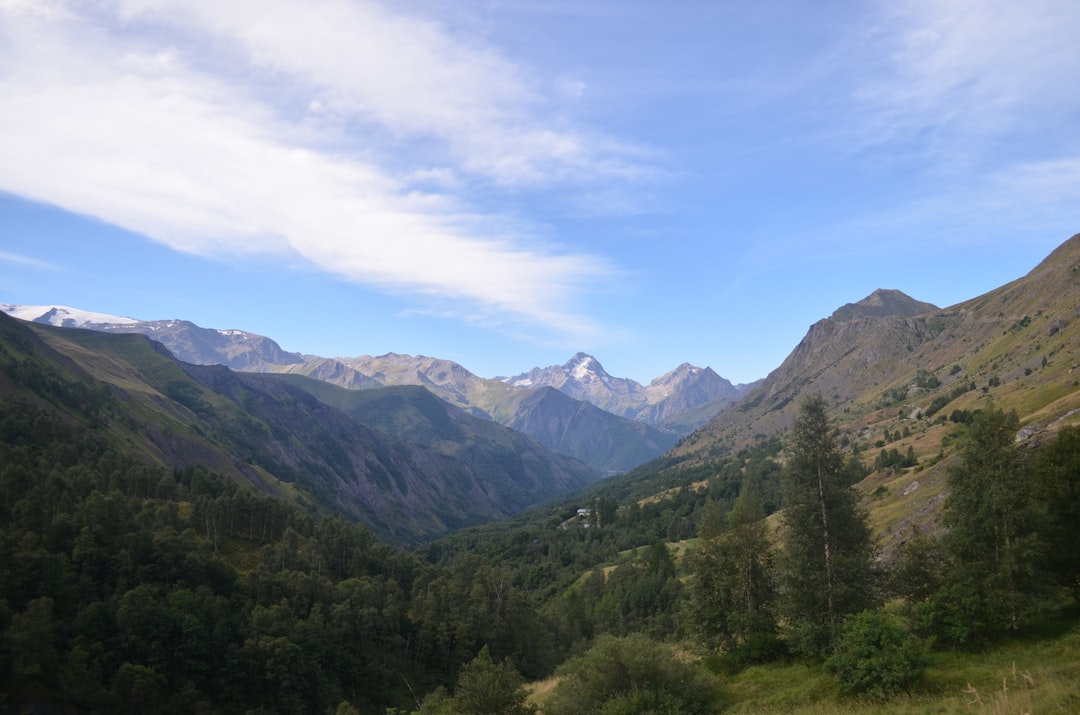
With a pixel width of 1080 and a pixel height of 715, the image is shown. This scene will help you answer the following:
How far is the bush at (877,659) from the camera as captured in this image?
26.8 metres

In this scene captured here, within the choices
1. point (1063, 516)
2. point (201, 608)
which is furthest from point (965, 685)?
point (201, 608)

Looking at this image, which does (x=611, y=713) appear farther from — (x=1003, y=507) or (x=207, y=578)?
(x=207, y=578)

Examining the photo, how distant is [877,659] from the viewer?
1069 inches

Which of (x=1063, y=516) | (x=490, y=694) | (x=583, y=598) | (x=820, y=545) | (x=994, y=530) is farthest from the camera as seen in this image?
(x=583, y=598)

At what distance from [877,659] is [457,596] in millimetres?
95913

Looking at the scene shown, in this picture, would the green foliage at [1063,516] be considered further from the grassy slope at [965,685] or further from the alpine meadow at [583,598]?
the grassy slope at [965,685]

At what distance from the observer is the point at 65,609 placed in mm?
76188

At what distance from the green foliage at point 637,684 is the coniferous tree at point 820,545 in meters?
7.38

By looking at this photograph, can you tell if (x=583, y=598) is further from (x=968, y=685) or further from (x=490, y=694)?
(x=968, y=685)

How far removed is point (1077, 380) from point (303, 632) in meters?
177

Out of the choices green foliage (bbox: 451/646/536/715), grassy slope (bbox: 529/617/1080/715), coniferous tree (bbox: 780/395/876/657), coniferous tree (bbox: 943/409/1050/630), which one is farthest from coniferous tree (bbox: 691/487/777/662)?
green foliage (bbox: 451/646/536/715)

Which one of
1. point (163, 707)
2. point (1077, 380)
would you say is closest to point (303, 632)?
point (163, 707)

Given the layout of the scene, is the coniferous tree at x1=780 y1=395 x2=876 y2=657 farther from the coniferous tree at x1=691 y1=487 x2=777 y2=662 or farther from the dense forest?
the coniferous tree at x1=691 y1=487 x2=777 y2=662

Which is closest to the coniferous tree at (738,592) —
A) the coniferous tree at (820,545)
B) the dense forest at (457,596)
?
the dense forest at (457,596)
